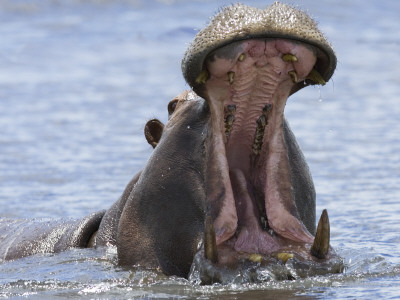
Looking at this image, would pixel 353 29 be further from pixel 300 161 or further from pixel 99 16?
pixel 300 161

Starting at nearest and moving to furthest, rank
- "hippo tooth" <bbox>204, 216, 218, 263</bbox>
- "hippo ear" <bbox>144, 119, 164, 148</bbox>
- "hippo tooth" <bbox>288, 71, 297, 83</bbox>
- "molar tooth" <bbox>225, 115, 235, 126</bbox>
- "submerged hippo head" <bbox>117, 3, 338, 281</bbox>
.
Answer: "hippo tooth" <bbox>204, 216, 218, 263</bbox>, "submerged hippo head" <bbox>117, 3, 338, 281</bbox>, "hippo tooth" <bbox>288, 71, 297, 83</bbox>, "molar tooth" <bbox>225, 115, 235, 126</bbox>, "hippo ear" <bbox>144, 119, 164, 148</bbox>

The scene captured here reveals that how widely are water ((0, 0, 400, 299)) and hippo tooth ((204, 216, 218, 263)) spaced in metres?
0.22

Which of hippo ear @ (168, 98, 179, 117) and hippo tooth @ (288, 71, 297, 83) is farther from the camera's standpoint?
hippo ear @ (168, 98, 179, 117)

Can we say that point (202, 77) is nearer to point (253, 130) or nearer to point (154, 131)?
point (253, 130)

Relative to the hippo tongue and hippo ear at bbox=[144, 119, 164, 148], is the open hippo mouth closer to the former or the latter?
the hippo tongue

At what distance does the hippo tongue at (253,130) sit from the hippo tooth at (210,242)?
164mm

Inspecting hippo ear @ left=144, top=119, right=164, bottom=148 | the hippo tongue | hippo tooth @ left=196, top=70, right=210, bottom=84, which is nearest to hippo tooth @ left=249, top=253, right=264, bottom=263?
the hippo tongue

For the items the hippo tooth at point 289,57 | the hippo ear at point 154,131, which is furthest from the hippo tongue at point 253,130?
the hippo ear at point 154,131

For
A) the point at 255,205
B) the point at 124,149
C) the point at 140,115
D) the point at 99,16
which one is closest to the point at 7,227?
the point at 255,205

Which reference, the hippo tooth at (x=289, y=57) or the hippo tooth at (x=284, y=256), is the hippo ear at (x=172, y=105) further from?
the hippo tooth at (x=284, y=256)

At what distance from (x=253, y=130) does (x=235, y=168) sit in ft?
0.78

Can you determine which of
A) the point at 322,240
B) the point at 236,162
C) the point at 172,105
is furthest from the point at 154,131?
the point at 322,240

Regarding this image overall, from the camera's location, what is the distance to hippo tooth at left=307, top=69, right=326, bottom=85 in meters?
5.14

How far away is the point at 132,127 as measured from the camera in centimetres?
1282
